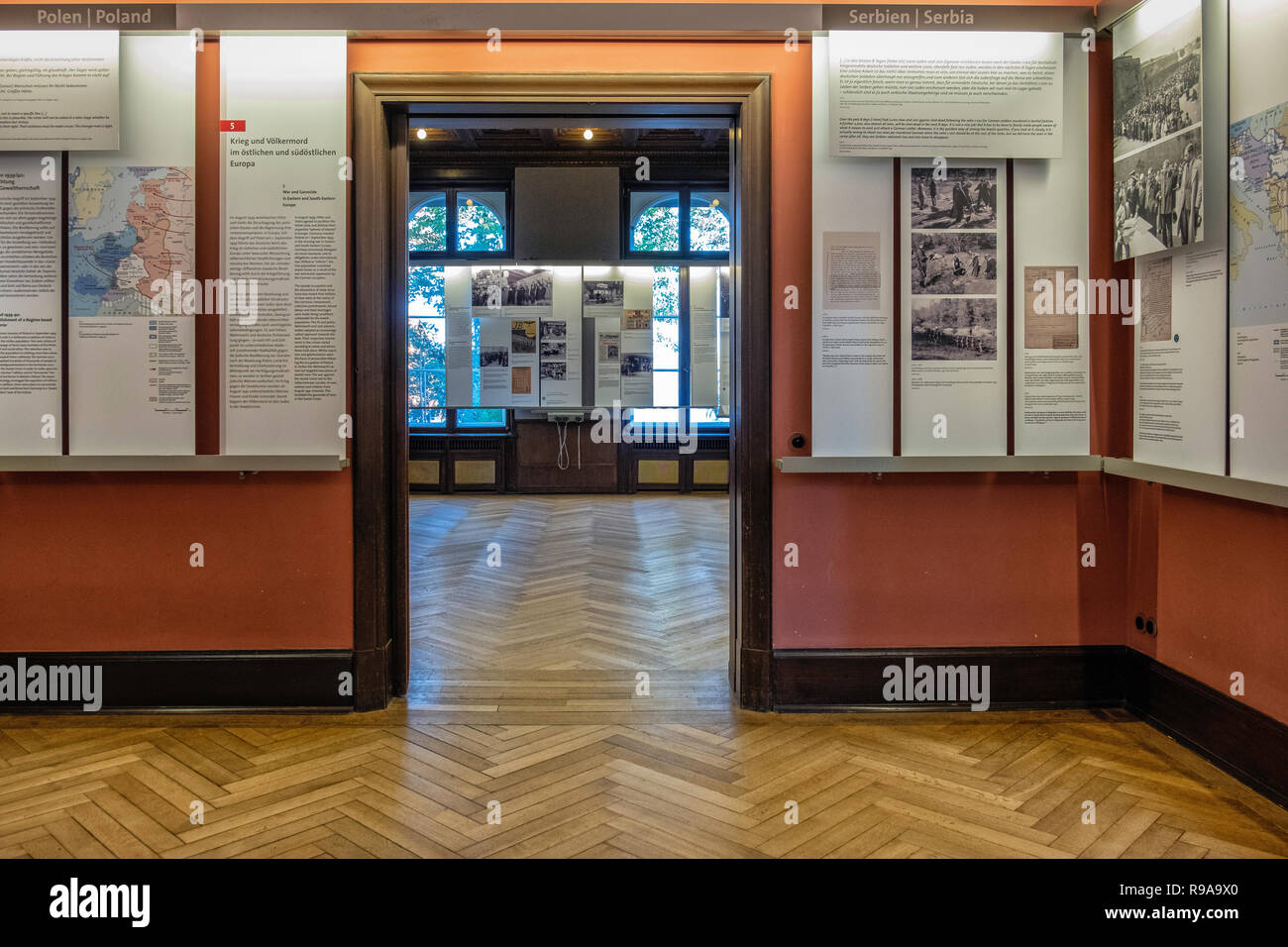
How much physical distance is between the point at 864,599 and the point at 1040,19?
2.31m

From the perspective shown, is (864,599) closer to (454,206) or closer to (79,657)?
(79,657)

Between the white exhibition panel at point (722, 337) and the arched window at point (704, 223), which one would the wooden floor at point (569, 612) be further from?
the arched window at point (704, 223)

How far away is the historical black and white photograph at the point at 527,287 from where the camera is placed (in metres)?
10.3

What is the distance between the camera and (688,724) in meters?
3.21

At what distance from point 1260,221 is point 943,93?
3.86 ft

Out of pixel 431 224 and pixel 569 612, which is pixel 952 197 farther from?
pixel 431 224

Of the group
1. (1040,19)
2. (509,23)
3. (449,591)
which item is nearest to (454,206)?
(449,591)

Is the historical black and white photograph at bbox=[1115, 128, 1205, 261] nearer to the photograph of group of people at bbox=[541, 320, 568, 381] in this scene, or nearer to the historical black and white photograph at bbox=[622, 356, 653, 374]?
the historical black and white photograph at bbox=[622, 356, 653, 374]

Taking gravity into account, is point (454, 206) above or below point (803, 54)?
above

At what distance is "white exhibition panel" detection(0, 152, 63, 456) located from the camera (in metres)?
Result: 3.22

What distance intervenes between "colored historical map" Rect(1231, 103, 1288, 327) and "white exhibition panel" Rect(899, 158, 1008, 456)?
2.52 feet

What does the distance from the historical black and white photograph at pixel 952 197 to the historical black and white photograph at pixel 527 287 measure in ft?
24.4

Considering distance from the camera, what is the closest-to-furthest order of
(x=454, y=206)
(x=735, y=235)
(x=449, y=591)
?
1. (x=735, y=235)
2. (x=449, y=591)
3. (x=454, y=206)

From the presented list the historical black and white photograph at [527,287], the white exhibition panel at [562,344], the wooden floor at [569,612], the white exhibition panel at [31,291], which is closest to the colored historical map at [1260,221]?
the wooden floor at [569,612]
